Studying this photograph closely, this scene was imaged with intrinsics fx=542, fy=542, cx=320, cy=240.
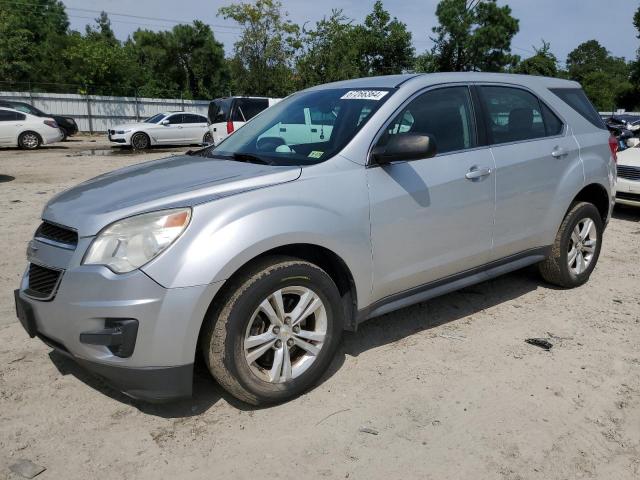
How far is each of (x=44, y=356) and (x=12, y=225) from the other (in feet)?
13.2

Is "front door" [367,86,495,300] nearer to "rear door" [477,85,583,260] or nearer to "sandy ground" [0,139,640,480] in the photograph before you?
"rear door" [477,85,583,260]

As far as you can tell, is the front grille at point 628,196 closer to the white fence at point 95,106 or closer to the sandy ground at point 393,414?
the sandy ground at point 393,414

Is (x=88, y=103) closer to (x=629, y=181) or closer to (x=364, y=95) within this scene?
(x=629, y=181)

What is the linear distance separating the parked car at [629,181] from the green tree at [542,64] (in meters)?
34.3

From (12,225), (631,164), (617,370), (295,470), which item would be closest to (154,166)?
(295,470)

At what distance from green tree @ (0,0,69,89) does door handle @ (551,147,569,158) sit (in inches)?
1205

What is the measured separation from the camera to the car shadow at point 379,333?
2936 millimetres

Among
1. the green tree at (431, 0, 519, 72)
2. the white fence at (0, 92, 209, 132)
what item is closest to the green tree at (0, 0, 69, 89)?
the white fence at (0, 92, 209, 132)

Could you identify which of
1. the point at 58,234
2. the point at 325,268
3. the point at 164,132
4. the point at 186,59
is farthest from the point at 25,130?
the point at 186,59

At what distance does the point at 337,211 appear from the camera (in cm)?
296

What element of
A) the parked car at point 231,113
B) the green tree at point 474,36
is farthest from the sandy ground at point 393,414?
the green tree at point 474,36

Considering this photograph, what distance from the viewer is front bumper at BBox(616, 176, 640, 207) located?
7.86 metres

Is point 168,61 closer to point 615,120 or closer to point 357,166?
point 615,120

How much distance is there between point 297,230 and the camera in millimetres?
2777
